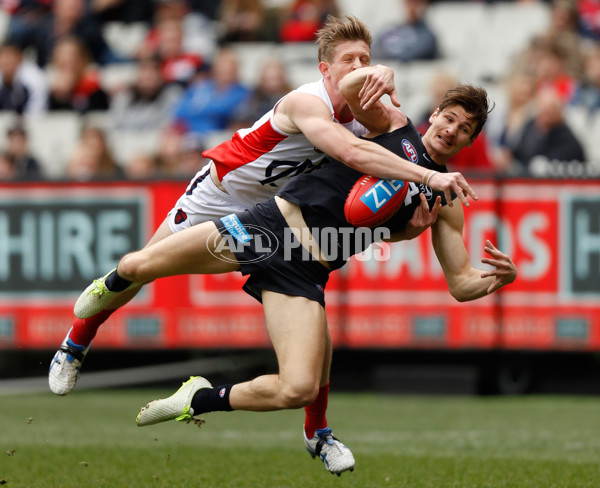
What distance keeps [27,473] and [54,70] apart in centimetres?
877

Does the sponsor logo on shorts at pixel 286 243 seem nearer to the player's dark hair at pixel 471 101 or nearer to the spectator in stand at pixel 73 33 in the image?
the player's dark hair at pixel 471 101

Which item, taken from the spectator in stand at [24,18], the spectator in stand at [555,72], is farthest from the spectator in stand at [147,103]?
the spectator in stand at [555,72]

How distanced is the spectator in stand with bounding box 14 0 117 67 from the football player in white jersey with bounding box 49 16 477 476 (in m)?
8.83

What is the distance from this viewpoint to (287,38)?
1452 centimetres

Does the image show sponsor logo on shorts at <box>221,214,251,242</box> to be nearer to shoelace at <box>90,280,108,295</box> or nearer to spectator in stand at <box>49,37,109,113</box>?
shoelace at <box>90,280,108,295</box>

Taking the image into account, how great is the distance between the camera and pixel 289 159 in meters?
6.30

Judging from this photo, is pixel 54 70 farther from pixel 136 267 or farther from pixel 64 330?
pixel 136 267

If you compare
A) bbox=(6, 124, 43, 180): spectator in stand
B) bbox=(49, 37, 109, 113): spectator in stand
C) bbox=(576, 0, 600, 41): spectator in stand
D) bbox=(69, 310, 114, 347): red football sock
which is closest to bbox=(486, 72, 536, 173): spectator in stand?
bbox=(576, 0, 600, 41): spectator in stand

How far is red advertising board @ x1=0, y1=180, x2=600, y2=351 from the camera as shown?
1058cm

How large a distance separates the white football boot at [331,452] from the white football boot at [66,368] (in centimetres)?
156

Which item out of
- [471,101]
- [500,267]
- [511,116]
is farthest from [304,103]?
[511,116]

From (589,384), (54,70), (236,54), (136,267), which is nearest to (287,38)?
(236,54)

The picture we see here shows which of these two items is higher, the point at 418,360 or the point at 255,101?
the point at 255,101

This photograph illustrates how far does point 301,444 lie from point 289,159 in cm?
304
